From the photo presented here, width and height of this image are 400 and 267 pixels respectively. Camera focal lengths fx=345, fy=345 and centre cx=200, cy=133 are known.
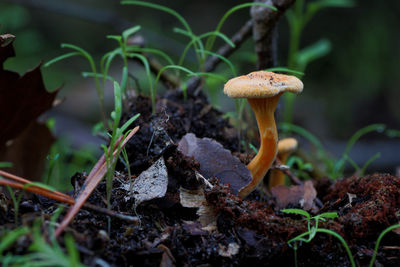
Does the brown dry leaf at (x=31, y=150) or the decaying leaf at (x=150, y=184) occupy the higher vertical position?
the decaying leaf at (x=150, y=184)

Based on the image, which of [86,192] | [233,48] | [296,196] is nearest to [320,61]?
[233,48]

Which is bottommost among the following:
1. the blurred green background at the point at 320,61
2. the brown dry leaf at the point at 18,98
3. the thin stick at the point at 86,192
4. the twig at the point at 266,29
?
the blurred green background at the point at 320,61

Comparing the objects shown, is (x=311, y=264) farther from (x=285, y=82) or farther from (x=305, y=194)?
(x=285, y=82)

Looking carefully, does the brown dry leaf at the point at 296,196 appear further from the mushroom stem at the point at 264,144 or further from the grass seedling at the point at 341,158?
the grass seedling at the point at 341,158

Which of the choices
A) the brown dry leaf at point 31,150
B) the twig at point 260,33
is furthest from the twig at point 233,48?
the brown dry leaf at point 31,150

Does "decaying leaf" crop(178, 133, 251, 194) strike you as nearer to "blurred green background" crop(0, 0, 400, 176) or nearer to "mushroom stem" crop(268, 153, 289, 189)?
"mushroom stem" crop(268, 153, 289, 189)

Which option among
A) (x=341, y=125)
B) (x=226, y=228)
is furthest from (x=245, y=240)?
(x=341, y=125)

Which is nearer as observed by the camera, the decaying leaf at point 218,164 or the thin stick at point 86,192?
the thin stick at point 86,192
